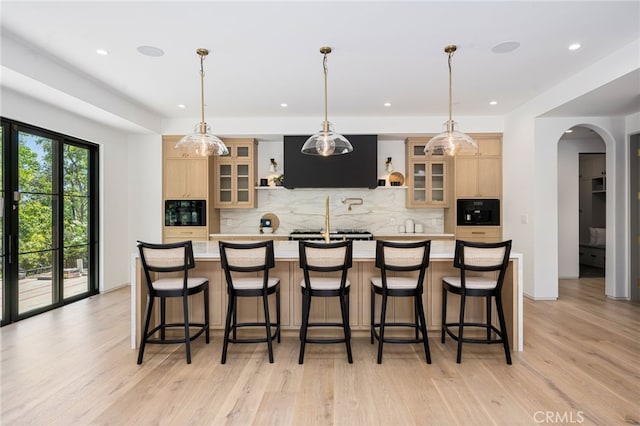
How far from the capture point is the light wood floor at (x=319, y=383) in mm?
2061

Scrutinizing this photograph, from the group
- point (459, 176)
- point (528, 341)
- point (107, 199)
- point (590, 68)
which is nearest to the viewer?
point (528, 341)

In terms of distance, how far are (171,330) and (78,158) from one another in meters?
3.12

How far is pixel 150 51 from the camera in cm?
329

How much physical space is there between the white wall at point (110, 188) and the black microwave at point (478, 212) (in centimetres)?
536

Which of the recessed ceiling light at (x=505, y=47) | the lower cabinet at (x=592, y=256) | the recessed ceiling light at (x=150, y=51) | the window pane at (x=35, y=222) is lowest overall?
the lower cabinet at (x=592, y=256)

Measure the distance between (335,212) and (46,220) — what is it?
4.07 m

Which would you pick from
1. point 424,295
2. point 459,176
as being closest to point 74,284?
point 424,295

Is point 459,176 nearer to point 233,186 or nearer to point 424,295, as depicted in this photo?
point 424,295

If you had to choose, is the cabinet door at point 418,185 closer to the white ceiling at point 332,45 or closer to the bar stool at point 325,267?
the white ceiling at point 332,45

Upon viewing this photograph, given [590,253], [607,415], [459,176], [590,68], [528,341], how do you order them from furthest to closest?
[590,253] → [459,176] → [590,68] → [528,341] → [607,415]

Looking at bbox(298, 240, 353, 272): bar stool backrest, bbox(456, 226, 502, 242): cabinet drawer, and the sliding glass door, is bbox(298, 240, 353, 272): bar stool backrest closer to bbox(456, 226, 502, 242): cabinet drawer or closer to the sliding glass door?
the sliding glass door

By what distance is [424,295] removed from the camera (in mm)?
3285

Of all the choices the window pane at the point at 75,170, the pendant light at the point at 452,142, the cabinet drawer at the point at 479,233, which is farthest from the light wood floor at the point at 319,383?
the cabinet drawer at the point at 479,233

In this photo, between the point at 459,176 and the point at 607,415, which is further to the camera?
the point at 459,176
